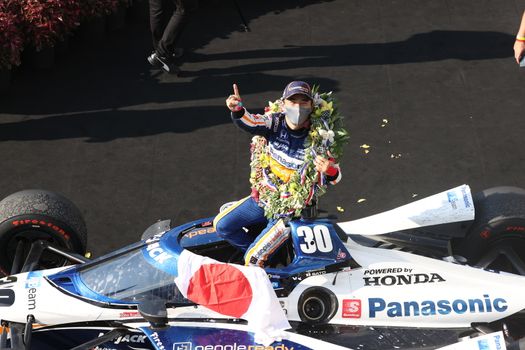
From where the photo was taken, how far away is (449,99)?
35.7 feet

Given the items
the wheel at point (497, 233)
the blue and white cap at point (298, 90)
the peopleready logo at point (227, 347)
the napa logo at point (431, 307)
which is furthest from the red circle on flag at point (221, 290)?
the wheel at point (497, 233)

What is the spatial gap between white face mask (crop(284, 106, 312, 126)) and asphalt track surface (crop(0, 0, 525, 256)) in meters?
2.23

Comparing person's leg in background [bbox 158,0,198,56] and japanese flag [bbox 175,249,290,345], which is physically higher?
person's leg in background [bbox 158,0,198,56]

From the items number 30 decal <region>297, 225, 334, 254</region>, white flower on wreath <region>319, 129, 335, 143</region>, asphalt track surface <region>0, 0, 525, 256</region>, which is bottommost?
number 30 decal <region>297, 225, 334, 254</region>

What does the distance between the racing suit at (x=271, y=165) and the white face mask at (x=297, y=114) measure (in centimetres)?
9

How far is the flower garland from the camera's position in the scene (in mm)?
7270

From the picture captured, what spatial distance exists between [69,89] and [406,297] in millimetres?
5512

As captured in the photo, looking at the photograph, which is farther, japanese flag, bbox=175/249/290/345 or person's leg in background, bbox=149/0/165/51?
person's leg in background, bbox=149/0/165/51

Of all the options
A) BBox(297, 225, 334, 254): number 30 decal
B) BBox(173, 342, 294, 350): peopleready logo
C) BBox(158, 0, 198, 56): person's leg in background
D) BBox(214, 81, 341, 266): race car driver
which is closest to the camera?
BBox(173, 342, 294, 350): peopleready logo

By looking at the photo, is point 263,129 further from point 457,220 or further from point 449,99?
point 449,99

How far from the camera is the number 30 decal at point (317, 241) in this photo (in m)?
7.15

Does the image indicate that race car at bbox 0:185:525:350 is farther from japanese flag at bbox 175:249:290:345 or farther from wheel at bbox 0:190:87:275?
wheel at bbox 0:190:87:275

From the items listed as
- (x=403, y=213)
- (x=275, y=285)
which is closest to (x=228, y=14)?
(x=403, y=213)

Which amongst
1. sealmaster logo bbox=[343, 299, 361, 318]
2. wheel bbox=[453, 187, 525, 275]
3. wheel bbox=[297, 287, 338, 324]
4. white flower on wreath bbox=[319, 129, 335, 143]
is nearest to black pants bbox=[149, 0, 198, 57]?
white flower on wreath bbox=[319, 129, 335, 143]
